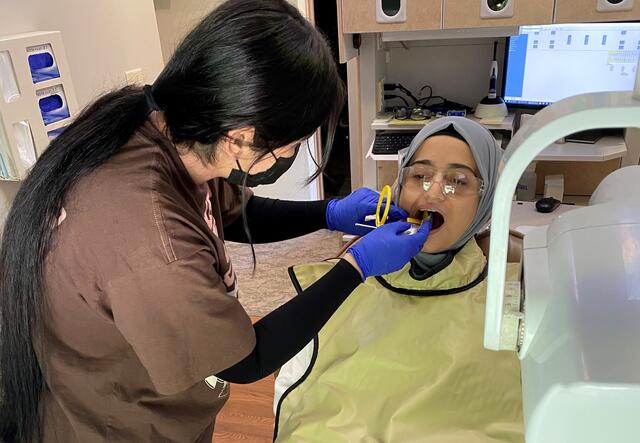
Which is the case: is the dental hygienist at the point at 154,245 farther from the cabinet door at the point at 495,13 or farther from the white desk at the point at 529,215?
the cabinet door at the point at 495,13

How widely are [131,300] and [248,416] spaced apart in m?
1.56

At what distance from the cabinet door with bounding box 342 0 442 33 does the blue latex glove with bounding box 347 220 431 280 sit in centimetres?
142

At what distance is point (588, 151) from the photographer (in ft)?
7.45

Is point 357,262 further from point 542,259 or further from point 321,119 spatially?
point 542,259

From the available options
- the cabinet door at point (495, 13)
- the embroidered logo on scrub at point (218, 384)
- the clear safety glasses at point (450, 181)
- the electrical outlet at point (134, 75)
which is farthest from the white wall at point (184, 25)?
the embroidered logo on scrub at point (218, 384)

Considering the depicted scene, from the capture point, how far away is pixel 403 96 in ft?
9.91

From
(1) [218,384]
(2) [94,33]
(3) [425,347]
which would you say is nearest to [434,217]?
(3) [425,347]

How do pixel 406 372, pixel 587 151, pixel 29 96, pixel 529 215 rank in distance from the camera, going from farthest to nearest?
pixel 587 151, pixel 529 215, pixel 29 96, pixel 406 372

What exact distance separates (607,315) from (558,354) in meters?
0.05

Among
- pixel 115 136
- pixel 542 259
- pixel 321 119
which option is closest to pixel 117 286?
pixel 115 136

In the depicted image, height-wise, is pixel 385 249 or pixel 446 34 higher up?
pixel 446 34

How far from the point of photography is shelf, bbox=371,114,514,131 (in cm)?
254

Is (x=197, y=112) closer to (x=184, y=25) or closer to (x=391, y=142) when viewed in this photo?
(x=391, y=142)

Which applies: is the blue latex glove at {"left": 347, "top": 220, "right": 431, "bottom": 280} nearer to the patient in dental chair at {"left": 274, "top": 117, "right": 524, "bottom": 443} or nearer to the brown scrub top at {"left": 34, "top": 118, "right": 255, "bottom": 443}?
the patient in dental chair at {"left": 274, "top": 117, "right": 524, "bottom": 443}
